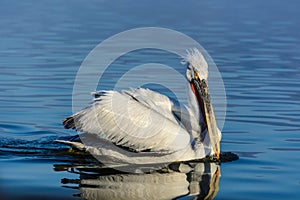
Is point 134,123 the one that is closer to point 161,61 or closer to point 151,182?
point 151,182

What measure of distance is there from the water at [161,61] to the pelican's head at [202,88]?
38cm

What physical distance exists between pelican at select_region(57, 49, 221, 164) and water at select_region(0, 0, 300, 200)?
32 centimetres

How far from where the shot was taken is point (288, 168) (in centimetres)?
777

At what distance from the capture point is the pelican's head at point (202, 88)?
316 inches

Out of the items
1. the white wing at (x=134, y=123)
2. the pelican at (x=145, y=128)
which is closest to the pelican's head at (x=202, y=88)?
the pelican at (x=145, y=128)

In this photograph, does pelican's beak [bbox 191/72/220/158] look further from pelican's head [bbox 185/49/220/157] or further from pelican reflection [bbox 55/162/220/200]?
pelican reflection [bbox 55/162/220/200]

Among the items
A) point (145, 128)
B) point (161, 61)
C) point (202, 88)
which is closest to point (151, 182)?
point (145, 128)

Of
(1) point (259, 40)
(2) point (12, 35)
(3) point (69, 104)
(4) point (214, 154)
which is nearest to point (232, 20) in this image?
(1) point (259, 40)

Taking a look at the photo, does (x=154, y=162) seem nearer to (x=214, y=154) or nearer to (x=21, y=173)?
(x=214, y=154)

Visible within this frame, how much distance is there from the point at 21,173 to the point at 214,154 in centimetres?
207

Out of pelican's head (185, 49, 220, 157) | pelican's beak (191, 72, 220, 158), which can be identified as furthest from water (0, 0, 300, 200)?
pelican's head (185, 49, 220, 157)

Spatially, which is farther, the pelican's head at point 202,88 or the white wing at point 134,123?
the pelican's head at point 202,88

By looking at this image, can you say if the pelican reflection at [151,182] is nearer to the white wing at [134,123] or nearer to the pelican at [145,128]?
the pelican at [145,128]

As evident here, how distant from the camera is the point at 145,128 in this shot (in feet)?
25.9
